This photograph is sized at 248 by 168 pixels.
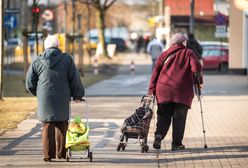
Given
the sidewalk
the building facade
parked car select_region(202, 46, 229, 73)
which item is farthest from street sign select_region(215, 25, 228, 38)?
the sidewalk

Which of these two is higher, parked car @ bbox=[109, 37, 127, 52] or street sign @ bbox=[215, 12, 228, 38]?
street sign @ bbox=[215, 12, 228, 38]

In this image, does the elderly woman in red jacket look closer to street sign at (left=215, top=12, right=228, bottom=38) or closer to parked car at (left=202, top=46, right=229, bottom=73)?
street sign at (left=215, top=12, right=228, bottom=38)

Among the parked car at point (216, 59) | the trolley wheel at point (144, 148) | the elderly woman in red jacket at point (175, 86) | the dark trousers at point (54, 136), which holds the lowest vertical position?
the parked car at point (216, 59)

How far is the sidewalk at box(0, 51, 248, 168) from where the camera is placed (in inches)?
440

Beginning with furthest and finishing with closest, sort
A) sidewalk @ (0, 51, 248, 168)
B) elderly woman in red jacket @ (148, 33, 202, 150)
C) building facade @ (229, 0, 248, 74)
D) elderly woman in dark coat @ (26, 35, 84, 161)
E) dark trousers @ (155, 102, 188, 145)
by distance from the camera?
building facade @ (229, 0, 248, 74), dark trousers @ (155, 102, 188, 145), elderly woman in red jacket @ (148, 33, 202, 150), elderly woman in dark coat @ (26, 35, 84, 161), sidewalk @ (0, 51, 248, 168)

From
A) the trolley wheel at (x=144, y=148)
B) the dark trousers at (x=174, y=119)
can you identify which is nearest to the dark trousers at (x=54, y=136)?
the trolley wheel at (x=144, y=148)

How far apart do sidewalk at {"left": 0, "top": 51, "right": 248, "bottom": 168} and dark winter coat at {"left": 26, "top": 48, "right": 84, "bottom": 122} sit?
71cm

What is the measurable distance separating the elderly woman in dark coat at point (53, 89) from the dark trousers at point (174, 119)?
1.60 meters

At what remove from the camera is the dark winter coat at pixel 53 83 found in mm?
11289

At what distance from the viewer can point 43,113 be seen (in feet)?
37.1

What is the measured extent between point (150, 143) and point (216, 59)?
26.4m

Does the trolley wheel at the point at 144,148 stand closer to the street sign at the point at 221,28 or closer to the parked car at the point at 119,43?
the street sign at the point at 221,28

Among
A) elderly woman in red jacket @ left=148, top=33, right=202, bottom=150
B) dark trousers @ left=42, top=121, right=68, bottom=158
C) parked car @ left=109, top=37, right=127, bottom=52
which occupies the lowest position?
parked car @ left=109, top=37, right=127, bottom=52

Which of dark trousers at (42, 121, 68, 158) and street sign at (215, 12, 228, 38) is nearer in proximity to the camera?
dark trousers at (42, 121, 68, 158)
